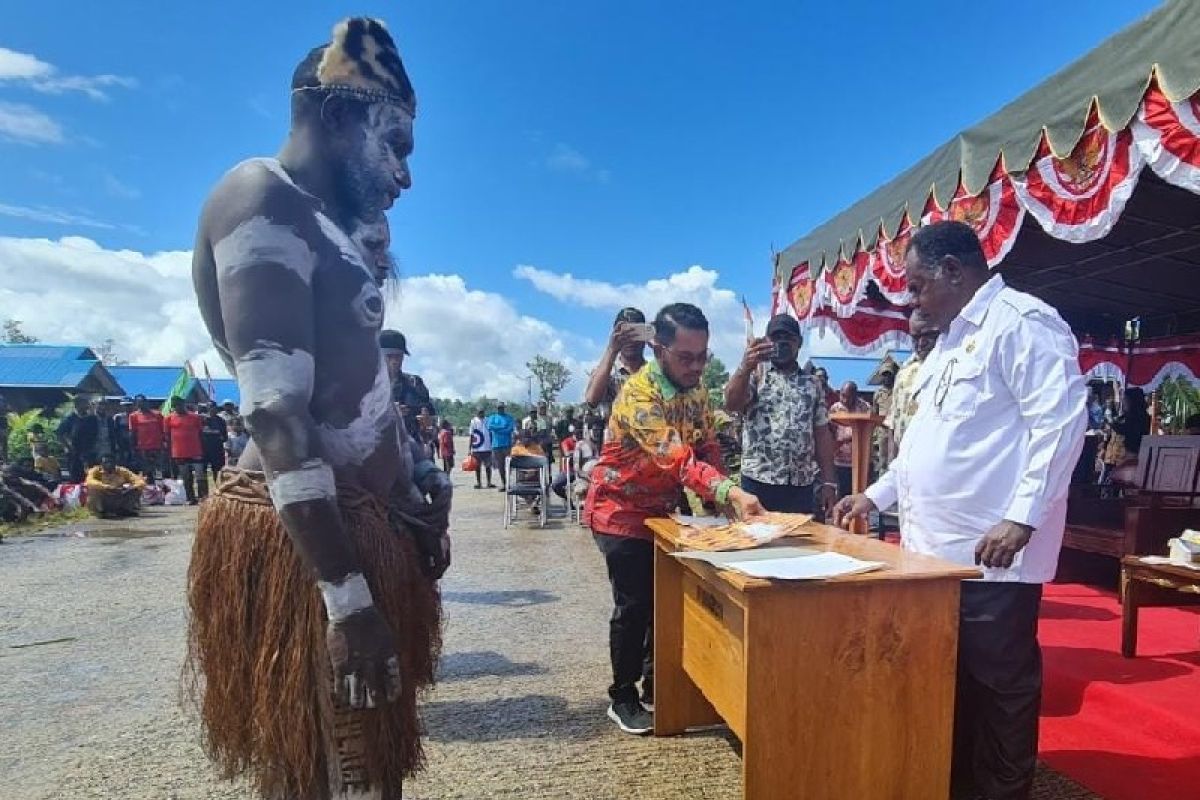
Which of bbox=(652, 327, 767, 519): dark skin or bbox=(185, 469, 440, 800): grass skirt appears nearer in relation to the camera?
bbox=(185, 469, 440, 800): grass skirt

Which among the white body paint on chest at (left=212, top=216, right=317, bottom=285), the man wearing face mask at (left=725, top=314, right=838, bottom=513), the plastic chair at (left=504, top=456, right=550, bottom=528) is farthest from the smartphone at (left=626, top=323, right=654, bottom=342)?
the plastic chair at (left=504, top=456, right=550, bottom=528)

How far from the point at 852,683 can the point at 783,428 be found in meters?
2.35

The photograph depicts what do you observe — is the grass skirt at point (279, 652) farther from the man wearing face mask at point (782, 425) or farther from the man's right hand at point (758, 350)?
the man wearing face mask at point (782, 425)

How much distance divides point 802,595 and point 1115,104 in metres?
2.78

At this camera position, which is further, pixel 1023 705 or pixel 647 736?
pixel 647 736

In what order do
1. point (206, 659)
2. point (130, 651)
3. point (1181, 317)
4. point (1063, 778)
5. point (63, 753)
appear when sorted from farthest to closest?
point (1181, 317) → point (130, 651) → point (63, 753) → point (1063, 778) → point (206, 659)

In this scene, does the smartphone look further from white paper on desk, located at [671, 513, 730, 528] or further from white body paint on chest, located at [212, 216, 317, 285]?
white body paint on chest, located at [212, 216, 317, 285]

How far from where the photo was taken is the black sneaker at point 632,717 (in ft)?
10.2

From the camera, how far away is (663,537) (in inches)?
106

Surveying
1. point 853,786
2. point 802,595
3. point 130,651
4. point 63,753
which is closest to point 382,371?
point 802,595

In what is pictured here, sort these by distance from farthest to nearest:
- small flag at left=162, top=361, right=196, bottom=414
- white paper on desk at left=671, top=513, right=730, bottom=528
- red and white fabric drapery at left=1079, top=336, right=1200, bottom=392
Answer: small flag at left=162, top=361, right=196, bottom=414, red and white fabric drapery at left=1079, top=336, right=1200, bottom=392, white paper on desk at left=671, top=513, right=730, bottom=528

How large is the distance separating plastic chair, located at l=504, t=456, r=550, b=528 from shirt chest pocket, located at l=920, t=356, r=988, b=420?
6.94 m

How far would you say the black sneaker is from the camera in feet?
10.2

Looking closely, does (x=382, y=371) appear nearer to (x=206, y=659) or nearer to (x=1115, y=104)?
(x=206, y=659)
